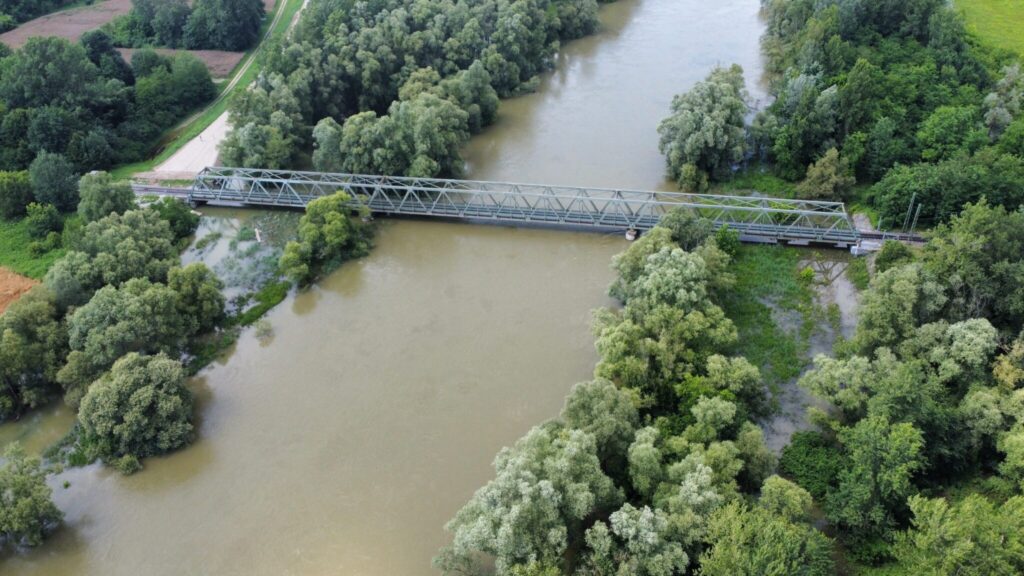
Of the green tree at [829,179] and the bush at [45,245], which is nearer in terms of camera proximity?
the bush at [45,245]

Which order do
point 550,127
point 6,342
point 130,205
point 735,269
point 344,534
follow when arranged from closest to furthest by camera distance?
1. point 344,534
2. point 6,342
3. point 735,269
4. point 130,205
5. point 550,127

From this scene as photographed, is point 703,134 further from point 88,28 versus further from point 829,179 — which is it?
point 88,28

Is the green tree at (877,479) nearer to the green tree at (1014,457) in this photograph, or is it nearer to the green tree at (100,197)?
the green tree at (1014,457)

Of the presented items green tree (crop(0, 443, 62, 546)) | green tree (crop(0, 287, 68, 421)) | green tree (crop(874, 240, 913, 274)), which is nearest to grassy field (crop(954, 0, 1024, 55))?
green tree (crop(874, 240, 913, 274))

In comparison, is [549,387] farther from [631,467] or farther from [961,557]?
[961,557]

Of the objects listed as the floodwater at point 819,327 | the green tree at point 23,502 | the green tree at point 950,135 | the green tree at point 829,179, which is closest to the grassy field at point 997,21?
the green tree at point 950,135

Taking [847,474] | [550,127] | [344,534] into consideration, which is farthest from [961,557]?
[550,127]

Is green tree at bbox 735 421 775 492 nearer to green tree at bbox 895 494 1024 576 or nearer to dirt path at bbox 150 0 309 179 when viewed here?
green tree at bbox 895 494 1024 576
